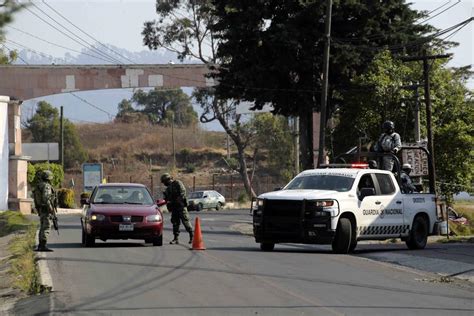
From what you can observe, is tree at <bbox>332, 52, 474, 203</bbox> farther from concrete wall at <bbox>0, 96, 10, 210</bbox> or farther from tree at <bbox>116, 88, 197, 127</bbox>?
tree at <bbox>116, 88, 197, 127</bbox>

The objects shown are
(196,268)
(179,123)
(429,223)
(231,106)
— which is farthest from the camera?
(179,123)

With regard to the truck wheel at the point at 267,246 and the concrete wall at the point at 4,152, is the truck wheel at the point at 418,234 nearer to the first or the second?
the truck wheel at the point at 267,246

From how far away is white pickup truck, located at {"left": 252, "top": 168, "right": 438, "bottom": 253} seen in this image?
20031 millimetres

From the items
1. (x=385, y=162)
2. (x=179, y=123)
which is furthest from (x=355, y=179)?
(x=179, y=123)

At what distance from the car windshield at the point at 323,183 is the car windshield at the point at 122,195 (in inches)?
145

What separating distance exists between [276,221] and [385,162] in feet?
16.3

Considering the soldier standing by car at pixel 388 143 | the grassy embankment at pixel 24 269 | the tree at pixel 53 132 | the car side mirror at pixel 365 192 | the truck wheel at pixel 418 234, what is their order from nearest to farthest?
the grassy embankment at pixel 24 269, the car side mirror at pixel 365 192, the truck wheel at pixel 418 234, the soldier standing by car at pixel 388 143, the tree at pixel 53 132

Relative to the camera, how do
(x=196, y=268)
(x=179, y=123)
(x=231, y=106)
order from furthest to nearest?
(x=179, y=123) < (x=231, y=106) < (x=196, y=268)

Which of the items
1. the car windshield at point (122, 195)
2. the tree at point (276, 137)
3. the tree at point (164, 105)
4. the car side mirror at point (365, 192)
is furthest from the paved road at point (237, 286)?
the tree at point (164, 105)

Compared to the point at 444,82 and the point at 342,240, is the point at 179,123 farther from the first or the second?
the point at 342,240

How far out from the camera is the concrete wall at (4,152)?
54781 mm

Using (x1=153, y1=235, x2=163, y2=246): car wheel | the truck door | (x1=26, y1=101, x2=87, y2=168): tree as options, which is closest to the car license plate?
(x1=153, y1=235, x2=163, y2=246): car wheel

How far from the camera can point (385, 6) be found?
39562mm

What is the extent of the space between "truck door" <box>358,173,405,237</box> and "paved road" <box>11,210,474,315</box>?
1.12m
